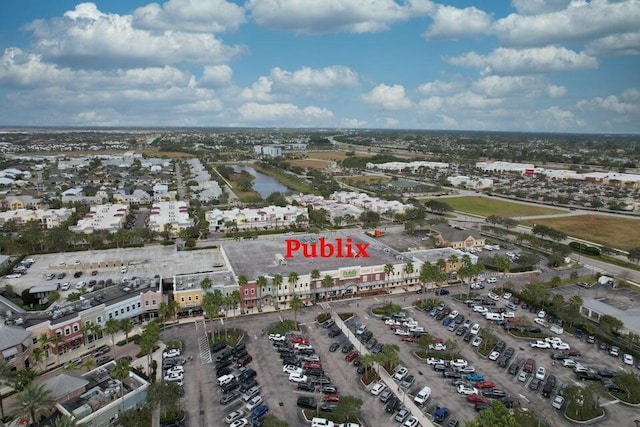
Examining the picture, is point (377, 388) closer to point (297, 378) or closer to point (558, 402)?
point (297, 378)

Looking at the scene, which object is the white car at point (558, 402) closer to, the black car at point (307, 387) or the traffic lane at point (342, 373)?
the traffic lane at point (342, 373)

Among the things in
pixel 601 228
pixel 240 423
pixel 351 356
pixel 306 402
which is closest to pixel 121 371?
pixel 240 423

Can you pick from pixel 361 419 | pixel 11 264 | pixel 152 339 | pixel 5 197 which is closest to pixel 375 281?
pixel 361 419

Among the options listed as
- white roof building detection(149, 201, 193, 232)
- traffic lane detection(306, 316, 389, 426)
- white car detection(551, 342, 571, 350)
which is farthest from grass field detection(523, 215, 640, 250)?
white roof building detection(149, 201, 193, 232)

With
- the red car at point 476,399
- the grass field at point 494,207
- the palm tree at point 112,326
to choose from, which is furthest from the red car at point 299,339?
the grass field at point 494,207

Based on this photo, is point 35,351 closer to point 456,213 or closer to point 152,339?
point 152,339

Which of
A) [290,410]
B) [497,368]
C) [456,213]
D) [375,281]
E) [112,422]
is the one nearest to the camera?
[112,422]
